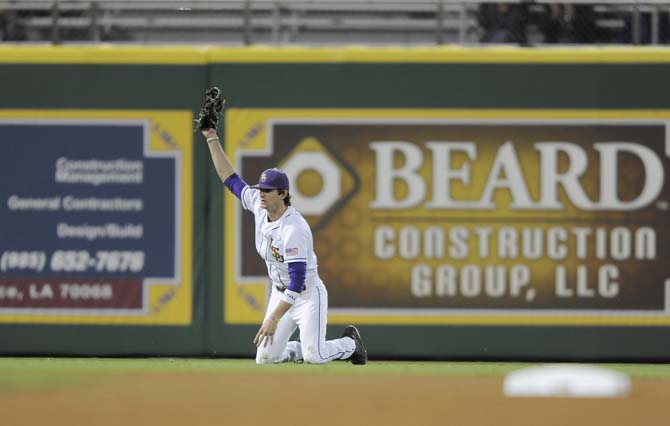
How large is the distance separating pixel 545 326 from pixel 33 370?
14.9ft

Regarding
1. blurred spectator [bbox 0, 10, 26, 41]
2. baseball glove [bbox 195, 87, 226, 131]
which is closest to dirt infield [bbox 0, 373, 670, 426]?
baseball glove [bbox 195, 87, 226, 131]

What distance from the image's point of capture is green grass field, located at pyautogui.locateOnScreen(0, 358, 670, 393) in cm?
919

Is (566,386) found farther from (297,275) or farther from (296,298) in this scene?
(296,298)

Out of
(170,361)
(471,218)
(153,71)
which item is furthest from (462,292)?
(153,71)

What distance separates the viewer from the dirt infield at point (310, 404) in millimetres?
6762

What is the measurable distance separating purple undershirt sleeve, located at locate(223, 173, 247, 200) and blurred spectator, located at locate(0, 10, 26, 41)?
3.12 metres

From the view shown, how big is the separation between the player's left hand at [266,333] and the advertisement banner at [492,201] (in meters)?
1.76

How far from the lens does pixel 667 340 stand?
1158 cm

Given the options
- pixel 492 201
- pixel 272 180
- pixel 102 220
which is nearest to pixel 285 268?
pixel 272 180

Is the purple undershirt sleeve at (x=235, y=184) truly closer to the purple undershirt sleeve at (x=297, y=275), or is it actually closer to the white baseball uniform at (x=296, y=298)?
the white baseball uniform at (x=296, y=298)

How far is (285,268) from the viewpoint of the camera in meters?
10.5

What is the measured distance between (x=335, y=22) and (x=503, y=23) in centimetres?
175

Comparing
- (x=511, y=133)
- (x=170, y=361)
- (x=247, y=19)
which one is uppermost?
(x=247, y=19)

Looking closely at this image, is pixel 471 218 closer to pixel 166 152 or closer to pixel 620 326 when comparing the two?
pixel 620 326
